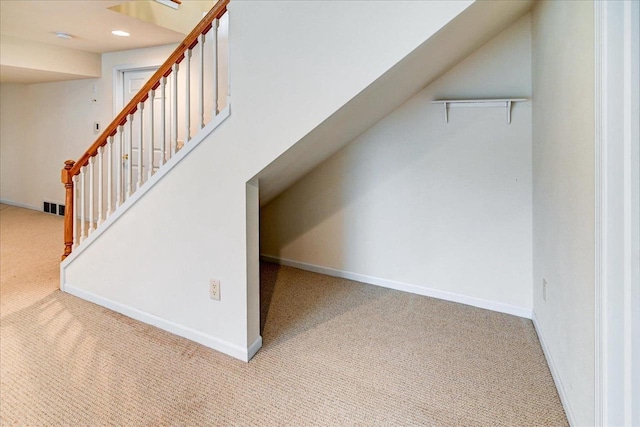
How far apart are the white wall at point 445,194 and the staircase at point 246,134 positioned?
0.80ft

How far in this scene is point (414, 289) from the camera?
3.20m

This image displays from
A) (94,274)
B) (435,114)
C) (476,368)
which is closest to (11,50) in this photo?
(94,274)

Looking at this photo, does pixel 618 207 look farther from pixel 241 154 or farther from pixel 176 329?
pixel 176 329

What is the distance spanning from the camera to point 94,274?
2.91 meters

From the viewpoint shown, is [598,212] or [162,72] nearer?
[598,212]

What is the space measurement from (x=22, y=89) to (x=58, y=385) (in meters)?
→ 5.77

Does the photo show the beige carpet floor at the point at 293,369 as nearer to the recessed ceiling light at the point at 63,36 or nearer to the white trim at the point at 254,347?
the white trim at the point at 254,347

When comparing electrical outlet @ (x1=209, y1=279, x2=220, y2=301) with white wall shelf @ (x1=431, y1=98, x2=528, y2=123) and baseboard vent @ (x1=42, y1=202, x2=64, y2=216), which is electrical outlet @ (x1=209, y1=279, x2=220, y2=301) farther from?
baseboard vent @ (x1=42, y1=202, x2=64, y2=216)

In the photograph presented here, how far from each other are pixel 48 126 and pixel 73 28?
2413 mm

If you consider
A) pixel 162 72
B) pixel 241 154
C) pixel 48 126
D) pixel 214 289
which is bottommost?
pixel 214 289

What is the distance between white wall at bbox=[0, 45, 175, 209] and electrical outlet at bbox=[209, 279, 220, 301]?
3.39 meters

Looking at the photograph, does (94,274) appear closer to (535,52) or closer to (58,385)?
(58,385)

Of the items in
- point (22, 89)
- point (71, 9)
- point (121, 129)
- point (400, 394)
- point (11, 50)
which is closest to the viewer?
point (400, 394)

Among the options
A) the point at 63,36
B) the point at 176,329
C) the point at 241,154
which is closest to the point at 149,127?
the point at 241,154
